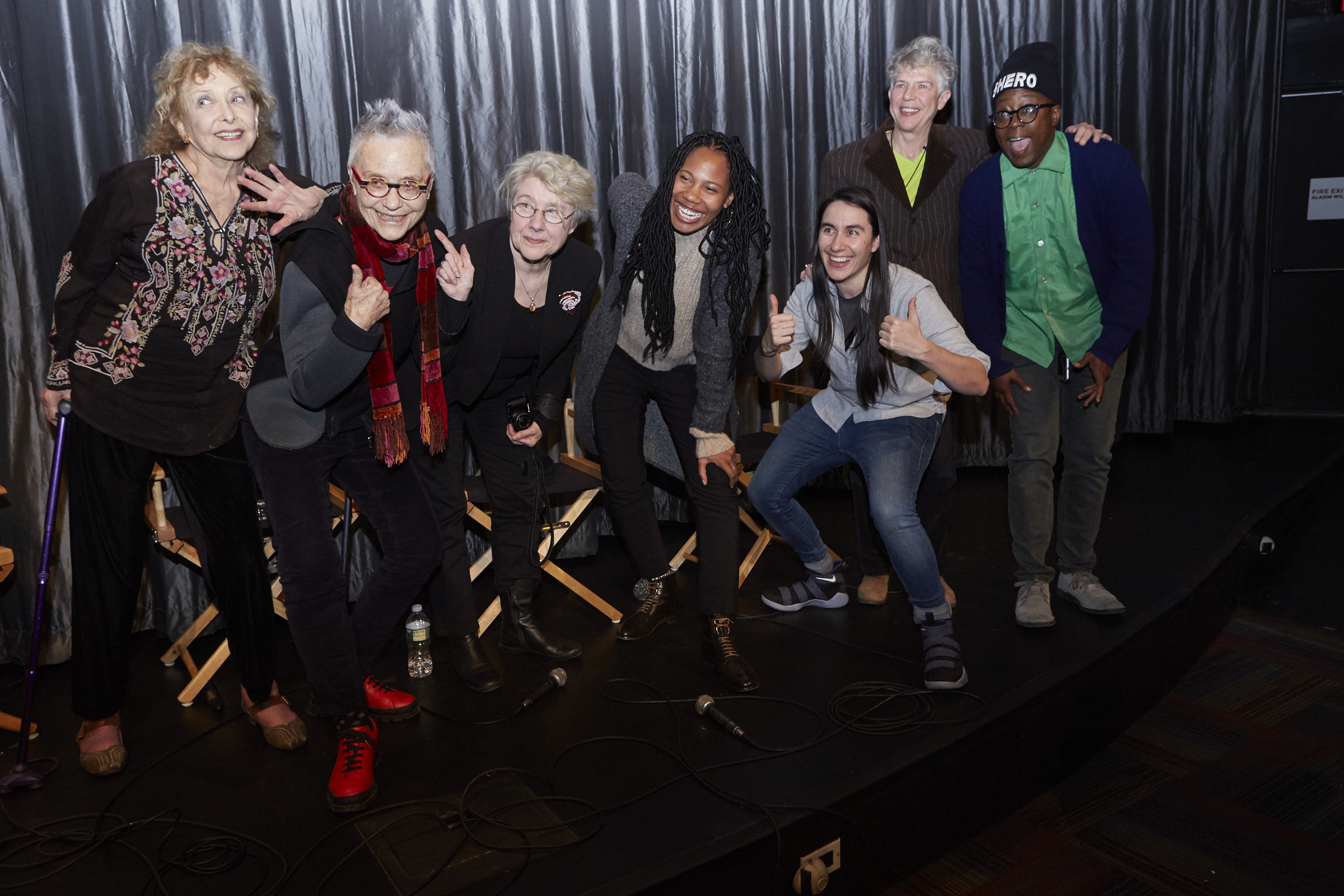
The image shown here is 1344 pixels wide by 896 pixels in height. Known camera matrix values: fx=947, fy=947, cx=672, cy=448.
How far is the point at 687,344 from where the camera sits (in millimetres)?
2648

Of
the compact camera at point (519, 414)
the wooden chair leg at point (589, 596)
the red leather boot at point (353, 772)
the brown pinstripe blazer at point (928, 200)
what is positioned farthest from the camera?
the wooden chair leg at point (589, 596)

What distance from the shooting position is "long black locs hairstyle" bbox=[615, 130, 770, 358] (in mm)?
2502

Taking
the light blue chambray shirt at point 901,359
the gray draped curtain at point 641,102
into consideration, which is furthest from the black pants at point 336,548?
the gray draped curtain at point 641,102

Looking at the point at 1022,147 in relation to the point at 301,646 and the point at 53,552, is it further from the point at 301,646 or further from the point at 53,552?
the point at 53,552

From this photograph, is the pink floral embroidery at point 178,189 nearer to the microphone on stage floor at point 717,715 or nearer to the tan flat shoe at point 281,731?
the tan flat shoe at point 281,731

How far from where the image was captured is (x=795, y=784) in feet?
6.93

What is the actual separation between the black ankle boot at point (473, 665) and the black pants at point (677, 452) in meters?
0.61

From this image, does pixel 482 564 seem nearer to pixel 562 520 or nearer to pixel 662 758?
pixel 562 520

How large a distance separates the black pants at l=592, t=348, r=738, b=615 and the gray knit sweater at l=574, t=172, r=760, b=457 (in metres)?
0.04

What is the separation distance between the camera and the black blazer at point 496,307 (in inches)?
96.5

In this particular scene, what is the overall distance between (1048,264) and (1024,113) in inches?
17.5

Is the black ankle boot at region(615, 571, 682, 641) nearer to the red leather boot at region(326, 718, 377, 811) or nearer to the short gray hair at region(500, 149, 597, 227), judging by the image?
the red leather boot at region(326, 718, 377, 811)

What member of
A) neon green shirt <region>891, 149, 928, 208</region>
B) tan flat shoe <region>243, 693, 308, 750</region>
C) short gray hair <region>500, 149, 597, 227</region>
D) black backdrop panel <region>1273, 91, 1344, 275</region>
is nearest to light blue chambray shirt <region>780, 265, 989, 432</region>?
neon green shirt <region>891, 149, 928, 208</region>

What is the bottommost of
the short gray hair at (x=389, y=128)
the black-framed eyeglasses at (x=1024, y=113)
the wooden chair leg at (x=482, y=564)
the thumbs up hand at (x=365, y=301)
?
the wooden chair leg at (x=482, y=564)
